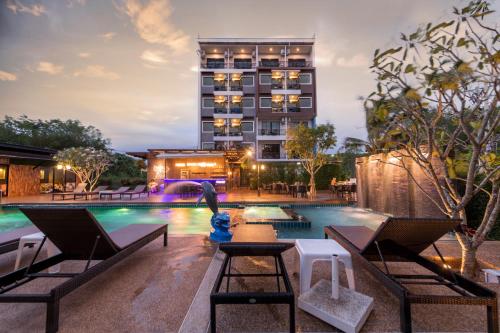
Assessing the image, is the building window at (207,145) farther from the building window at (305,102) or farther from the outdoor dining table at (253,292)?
the outdoor dining table at (253,292)

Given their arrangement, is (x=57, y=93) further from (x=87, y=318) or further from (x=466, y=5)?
(x=466, y=5)

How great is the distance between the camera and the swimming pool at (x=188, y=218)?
21.3 feet

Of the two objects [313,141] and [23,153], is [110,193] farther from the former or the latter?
[313,141]

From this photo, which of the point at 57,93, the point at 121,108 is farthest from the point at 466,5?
the point at 121,108

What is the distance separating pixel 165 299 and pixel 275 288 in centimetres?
118

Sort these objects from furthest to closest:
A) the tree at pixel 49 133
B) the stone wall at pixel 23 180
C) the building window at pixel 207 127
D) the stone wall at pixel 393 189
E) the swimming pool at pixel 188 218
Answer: the building window at pixel 207 127, the tree at pixel 49 133, the stone wall at pixel 23 180, the swimming pool at pixel 188 218, the stone wall at pixel 393 189

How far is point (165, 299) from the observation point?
215 centimetres

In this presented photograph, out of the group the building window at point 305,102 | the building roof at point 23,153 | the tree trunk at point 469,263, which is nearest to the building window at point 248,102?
the building window at point 305,102

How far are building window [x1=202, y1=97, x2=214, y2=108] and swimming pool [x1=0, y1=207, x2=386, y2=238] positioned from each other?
53.6 ft

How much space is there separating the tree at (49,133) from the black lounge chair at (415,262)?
30.2 meters

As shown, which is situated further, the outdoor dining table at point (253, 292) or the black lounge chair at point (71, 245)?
the black lounge chair at point (71, 245)

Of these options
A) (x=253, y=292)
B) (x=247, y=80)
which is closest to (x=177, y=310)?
(x=253, y=292)

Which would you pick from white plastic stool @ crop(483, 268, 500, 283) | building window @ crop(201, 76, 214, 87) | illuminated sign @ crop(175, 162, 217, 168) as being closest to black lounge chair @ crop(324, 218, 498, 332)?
white plastic stool @ crop(483, 268, 500, 283)

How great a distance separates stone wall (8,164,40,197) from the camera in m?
14.5
